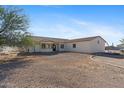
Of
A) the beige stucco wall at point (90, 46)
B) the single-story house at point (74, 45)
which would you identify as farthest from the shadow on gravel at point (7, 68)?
the beige stucco wall at point (90, 46)

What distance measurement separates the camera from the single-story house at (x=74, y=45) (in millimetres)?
35281

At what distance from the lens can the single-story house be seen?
116 feet

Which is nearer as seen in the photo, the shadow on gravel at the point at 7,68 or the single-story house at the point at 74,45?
the shadow on gravel at the point at 7,68

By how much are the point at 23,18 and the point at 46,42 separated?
14160mm

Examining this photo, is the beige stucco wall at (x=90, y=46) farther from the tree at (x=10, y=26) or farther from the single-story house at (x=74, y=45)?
the tree at (x=10, y=26)

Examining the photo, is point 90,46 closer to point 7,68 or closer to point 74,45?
point 74,45

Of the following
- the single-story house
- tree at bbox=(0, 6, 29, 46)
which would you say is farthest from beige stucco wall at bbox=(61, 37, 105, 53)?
tree at bbox=(0, 6, 29, 46)

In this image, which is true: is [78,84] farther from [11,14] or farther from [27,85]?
[11,14]

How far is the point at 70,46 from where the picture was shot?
39.1m

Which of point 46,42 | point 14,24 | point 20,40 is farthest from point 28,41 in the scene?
point 46,42

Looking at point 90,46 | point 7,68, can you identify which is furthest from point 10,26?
point 90,46

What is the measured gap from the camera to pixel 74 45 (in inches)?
1511

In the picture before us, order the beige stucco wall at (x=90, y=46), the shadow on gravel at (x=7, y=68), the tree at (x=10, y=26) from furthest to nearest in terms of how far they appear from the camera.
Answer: the beige stucco wall at (x=90, y=46), the tree at (x=10, y=26), the shadow on gravel at (x=7, y=68)

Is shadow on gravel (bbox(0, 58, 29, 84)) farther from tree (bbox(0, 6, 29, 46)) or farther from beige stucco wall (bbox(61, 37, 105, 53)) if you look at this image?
beige stucco wall (bbox(61, 37, 105, 53))
